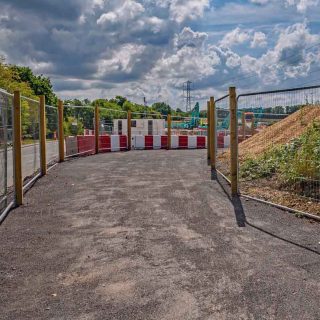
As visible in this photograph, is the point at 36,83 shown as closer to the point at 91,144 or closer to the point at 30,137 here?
the point at 91,144

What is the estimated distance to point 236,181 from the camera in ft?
29.1

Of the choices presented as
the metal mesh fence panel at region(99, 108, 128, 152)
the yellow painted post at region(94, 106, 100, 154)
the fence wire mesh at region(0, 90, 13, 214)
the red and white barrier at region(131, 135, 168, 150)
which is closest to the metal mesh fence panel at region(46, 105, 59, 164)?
the yellow painted post at region(94, 106, 100, 154)

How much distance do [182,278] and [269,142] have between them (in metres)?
7.54

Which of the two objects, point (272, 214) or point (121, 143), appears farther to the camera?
point (121, 143)

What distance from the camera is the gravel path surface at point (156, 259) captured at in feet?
12.4

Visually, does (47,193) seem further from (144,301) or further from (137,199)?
(144,301)

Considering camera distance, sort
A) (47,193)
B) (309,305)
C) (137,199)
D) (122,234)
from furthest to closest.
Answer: (47,193), (137,199), (122,234), (309,305)

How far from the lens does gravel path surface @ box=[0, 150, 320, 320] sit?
149 inches

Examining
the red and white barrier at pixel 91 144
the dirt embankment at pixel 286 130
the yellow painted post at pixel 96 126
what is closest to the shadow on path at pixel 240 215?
the dirt embankment at pixel 286 130

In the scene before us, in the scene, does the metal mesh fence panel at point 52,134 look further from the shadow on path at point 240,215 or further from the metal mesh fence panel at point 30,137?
the shadow on path at point 240,215

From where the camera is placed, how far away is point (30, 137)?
10391mm

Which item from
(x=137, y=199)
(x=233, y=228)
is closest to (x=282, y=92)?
(x=233, y=228)

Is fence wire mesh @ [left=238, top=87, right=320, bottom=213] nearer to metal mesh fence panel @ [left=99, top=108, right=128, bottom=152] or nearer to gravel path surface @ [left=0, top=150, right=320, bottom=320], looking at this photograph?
gravel path surface @ [left=0, top=150, right=320, bottom=320]

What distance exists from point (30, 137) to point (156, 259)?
644 centimetres
